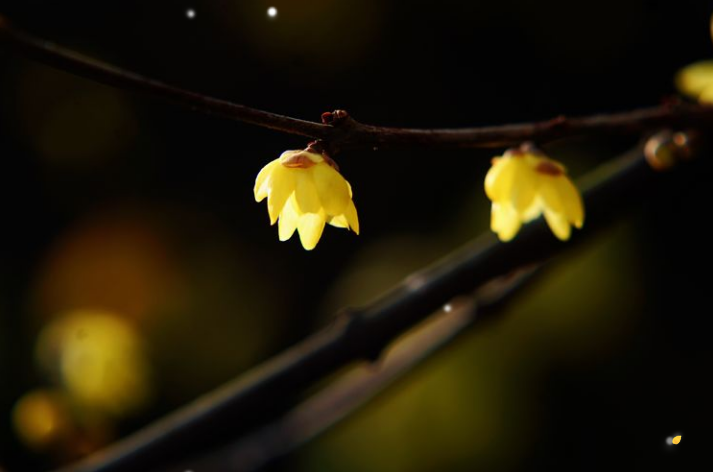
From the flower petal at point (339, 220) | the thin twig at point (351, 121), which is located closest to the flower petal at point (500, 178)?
the thin twig at point (351, 121)

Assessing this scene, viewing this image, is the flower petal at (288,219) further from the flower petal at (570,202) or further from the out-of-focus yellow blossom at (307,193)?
the flower petal at (570,202)

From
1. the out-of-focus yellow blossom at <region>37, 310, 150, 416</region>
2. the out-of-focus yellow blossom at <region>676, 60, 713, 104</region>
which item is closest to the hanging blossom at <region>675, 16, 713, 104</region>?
the out-of-focus yellow blossom at <region>676, 60, 713, 104</region>

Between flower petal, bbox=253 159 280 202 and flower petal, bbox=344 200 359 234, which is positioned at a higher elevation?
flower petal, bbox=253 159 280 202

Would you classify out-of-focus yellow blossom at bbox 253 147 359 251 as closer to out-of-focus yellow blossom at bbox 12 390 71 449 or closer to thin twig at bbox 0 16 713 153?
thin twig at bbox 0 16 713 153

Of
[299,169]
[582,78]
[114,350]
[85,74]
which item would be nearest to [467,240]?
[582,78]

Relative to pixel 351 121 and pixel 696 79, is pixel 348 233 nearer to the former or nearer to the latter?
pixel 696 79

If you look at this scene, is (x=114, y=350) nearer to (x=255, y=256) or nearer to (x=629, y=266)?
(x=255, y=256)
